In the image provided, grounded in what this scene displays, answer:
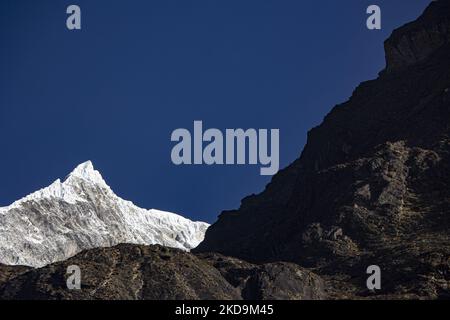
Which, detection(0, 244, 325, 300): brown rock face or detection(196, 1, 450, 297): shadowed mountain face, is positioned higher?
detection(196, 1, 450, 297): shadowed mountain face

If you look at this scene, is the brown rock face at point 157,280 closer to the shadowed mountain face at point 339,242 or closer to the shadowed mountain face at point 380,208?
the shadowed mountain face at point 339,242

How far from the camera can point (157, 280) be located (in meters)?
133

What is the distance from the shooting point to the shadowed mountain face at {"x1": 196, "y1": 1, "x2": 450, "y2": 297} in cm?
14312

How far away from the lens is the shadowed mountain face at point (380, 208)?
143125mm

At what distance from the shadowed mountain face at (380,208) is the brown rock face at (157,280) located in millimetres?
9950

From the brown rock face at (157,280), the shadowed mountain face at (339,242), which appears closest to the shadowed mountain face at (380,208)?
the shadowed mountain face at (339,242)

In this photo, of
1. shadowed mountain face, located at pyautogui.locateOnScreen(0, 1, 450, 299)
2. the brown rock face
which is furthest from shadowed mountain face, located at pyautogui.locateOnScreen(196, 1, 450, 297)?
the brown rock face

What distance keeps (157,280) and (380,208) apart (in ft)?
146

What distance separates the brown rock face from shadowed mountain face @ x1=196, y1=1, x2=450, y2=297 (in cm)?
995

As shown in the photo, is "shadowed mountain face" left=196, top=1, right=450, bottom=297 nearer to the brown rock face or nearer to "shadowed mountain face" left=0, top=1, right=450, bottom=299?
"shadowed mountain face" left=0, top=1, right=450, bottom=299

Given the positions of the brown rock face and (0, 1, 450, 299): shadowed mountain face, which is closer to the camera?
the brown rock face

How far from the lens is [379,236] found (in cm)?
15625
